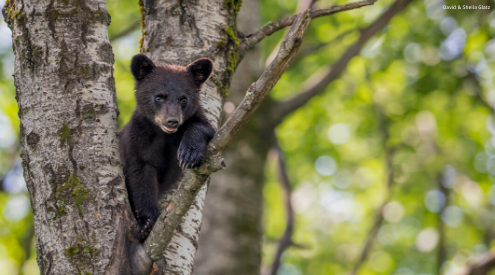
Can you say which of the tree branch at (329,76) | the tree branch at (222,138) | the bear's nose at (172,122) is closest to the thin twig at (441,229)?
the tree branch at (329,76)

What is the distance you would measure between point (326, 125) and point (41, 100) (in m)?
10.7

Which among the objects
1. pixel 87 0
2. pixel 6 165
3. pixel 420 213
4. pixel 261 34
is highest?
pixel 6 165

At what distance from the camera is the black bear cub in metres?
4.31

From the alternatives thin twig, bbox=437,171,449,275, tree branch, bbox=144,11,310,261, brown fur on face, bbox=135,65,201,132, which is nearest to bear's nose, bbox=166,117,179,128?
brown fur on face, bbox=135,65,201,132

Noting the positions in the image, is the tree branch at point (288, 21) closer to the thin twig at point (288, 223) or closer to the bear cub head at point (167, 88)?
the bear cub head at point (167, 88)

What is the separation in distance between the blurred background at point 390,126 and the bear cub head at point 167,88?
3.05 m

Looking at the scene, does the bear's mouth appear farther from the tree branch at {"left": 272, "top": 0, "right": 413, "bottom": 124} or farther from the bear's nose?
the tree branch at {"left": 272, "top": 0, "right": 413, "bottom": 124}

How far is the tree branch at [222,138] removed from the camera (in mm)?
2807

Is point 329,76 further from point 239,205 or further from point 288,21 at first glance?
point 288,21

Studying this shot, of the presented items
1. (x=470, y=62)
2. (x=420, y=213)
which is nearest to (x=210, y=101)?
(x=470, y=62)

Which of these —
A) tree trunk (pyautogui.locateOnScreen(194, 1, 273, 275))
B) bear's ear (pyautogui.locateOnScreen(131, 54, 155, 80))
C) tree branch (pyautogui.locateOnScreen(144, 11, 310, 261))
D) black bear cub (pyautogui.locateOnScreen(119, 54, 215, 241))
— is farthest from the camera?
tree trunk (pyautogui.locateOnScreen(194, 1, 273, 275))

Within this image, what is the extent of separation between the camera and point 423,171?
40.6ft

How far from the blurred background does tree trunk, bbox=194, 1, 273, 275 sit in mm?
698

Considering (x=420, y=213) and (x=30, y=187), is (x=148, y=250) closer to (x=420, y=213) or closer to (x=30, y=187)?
(x=30, y=187)
